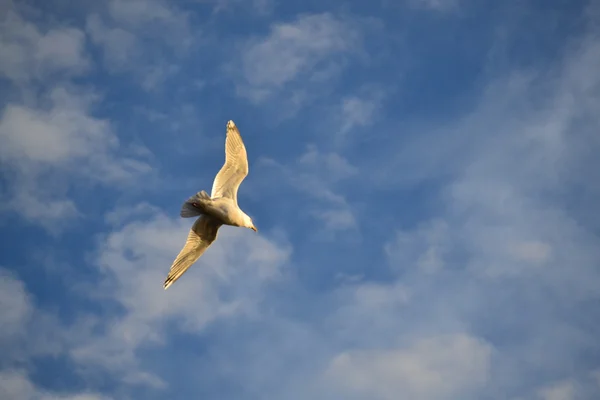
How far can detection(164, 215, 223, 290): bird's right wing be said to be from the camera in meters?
33.6

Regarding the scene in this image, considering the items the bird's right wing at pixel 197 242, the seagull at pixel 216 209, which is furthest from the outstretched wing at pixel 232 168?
the bird's right wing at pixel 197 242

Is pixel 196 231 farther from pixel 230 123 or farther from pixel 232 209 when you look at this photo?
pixel 230 123

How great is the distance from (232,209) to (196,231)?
1.94 metres

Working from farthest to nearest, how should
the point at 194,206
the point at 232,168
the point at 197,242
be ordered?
the point at 232,168 → the point at 197,242 → the point at 194,206

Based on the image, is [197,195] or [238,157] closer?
[197,195]

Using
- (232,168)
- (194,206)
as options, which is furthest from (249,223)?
(194,206)

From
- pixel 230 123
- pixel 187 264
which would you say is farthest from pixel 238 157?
pixel 187 264

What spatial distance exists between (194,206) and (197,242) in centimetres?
248

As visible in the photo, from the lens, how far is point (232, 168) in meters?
35.1

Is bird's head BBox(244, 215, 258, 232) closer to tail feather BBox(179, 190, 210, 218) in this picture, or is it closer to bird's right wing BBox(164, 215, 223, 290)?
bird's right wing BBox(164, 215, 223, 290)

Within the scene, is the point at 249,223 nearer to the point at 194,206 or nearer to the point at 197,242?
the point at 197,242

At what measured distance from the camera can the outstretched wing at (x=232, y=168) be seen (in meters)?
34.3

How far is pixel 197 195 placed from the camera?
105ft

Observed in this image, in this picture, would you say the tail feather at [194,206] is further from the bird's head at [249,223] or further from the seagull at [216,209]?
the bird's head at [249,223]
